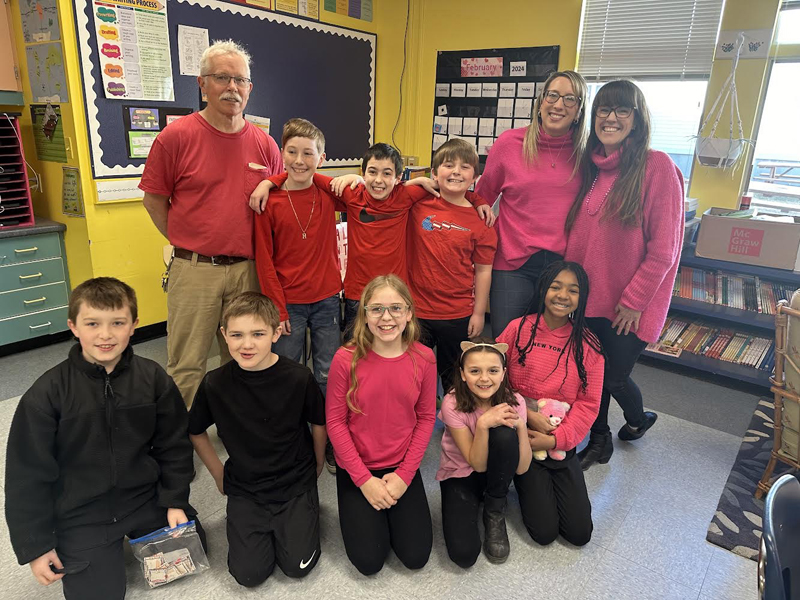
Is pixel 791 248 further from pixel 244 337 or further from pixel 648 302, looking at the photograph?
pixel 244 337

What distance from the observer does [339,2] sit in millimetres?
4027

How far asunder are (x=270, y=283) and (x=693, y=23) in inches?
117

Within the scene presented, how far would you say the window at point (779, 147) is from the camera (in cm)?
308

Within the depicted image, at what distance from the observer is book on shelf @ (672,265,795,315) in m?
3.11

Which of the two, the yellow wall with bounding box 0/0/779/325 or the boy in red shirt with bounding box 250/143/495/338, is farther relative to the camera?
the yellow wall with bounding box 0/0/779/325

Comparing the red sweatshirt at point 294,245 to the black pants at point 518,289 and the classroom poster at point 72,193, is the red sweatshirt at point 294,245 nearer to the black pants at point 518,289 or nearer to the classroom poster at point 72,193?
the black pants at point 518,289

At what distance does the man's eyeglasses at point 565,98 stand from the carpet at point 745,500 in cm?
149

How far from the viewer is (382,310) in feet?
5.58

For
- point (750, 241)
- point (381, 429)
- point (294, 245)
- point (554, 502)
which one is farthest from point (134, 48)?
point (750, 241)

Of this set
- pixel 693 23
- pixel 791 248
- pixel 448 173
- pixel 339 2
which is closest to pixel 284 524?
pixel 448 173

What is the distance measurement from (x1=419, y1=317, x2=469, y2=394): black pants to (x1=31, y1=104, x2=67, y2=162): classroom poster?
2.36 metres

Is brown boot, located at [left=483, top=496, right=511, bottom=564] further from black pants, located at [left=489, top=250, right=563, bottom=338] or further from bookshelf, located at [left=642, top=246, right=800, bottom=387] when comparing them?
bookshelf, located at [left=642, top=246, right=800, bottom=387]

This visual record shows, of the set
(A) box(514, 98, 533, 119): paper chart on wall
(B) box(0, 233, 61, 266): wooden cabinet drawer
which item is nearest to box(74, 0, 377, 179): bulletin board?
(B) box(0, 233, 61, 266): wooden cabinet drawer

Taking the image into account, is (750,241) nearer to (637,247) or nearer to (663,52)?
(663,52)
